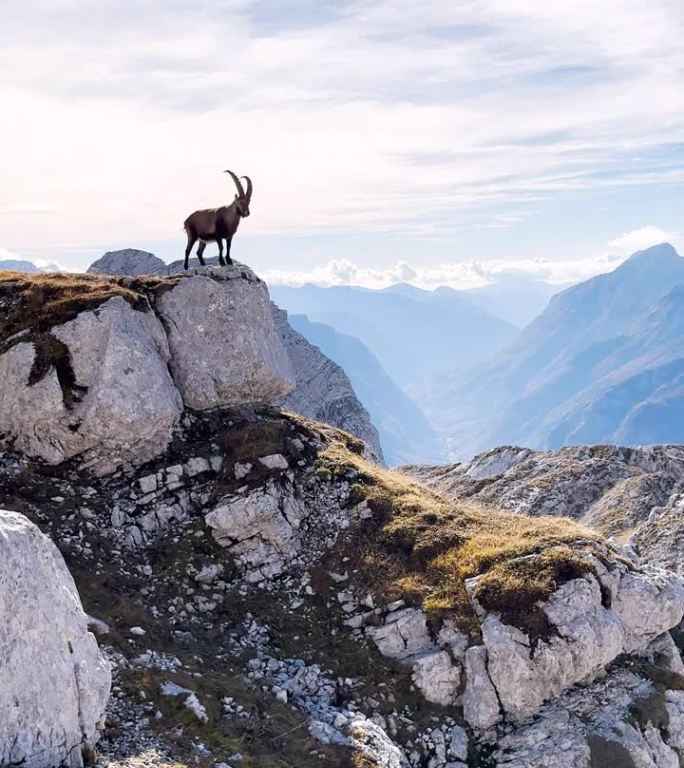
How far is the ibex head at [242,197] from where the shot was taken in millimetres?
35000

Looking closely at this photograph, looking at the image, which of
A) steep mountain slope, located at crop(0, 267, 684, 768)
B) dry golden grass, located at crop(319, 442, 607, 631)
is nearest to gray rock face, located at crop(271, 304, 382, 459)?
steep mountain slope, located at crop(0, 267, 684, 768)

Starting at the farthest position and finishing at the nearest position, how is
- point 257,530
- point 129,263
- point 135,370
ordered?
point 129,263, point 135,370, point 257,530

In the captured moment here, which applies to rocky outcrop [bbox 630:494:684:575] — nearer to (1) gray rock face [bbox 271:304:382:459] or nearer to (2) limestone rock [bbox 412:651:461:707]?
(2) limestone rock [bbox 412:651:461:707]

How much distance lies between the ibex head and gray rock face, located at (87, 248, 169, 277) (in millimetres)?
73561

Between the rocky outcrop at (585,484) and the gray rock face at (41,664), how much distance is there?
43149mm

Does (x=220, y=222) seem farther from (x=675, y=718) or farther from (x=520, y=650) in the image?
(x=675, y=718)

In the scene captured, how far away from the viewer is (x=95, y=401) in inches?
1168

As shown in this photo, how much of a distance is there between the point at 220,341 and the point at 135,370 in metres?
5.11

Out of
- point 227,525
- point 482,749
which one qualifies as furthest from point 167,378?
point 482,749

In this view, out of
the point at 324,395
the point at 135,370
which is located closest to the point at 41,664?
the point at 135,370

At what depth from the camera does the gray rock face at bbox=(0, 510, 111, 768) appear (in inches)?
571

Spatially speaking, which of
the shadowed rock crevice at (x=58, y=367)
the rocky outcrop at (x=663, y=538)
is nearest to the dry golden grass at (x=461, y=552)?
the shadowed rock crevice at (x=58, y=367)

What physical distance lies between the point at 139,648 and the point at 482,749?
465 inches

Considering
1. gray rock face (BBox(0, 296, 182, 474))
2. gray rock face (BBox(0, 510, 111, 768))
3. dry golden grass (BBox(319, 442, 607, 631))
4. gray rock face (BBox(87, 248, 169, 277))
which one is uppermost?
gray rock face (BBox(87, 248, 169, 277))
